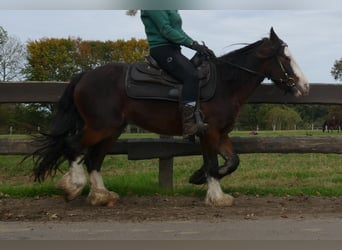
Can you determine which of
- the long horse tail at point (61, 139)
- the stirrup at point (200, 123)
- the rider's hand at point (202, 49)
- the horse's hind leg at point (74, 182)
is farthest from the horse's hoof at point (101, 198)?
the rider's hand at point (202, 49)

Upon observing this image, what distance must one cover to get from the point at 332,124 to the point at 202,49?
4921 cm

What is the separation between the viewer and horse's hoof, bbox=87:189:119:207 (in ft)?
19.5

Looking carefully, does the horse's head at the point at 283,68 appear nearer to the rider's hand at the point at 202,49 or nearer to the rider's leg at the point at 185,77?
the rider's hand at the point at 202,49

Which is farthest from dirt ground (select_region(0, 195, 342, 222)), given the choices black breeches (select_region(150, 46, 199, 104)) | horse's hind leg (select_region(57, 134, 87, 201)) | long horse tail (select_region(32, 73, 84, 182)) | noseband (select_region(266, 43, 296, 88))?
noseband (select_region(266, 43, 296, 88))

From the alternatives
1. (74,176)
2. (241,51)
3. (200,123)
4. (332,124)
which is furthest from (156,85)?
(332,124)

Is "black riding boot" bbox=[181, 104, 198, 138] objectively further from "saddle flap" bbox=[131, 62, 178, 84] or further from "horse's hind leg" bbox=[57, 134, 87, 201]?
"horse's hind leg" bbox=[57, 134, 87, 201]

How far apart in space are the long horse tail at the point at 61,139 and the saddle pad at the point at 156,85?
0.82 m

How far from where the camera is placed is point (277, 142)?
681 centimetres

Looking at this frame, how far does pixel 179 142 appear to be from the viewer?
6719mm

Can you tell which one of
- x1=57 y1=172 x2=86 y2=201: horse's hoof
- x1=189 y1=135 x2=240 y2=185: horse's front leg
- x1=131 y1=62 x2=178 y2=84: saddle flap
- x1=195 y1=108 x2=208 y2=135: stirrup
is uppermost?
x1=131 y1=62 x2=178 y2=84: saddle flap

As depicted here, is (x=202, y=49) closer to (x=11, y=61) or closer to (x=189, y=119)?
(x=189, y=119)

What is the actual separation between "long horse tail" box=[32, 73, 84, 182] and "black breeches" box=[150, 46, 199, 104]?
123 cm

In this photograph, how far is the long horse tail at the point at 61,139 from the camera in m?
6.11

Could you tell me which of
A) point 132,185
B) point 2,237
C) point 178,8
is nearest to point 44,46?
point 132,185
